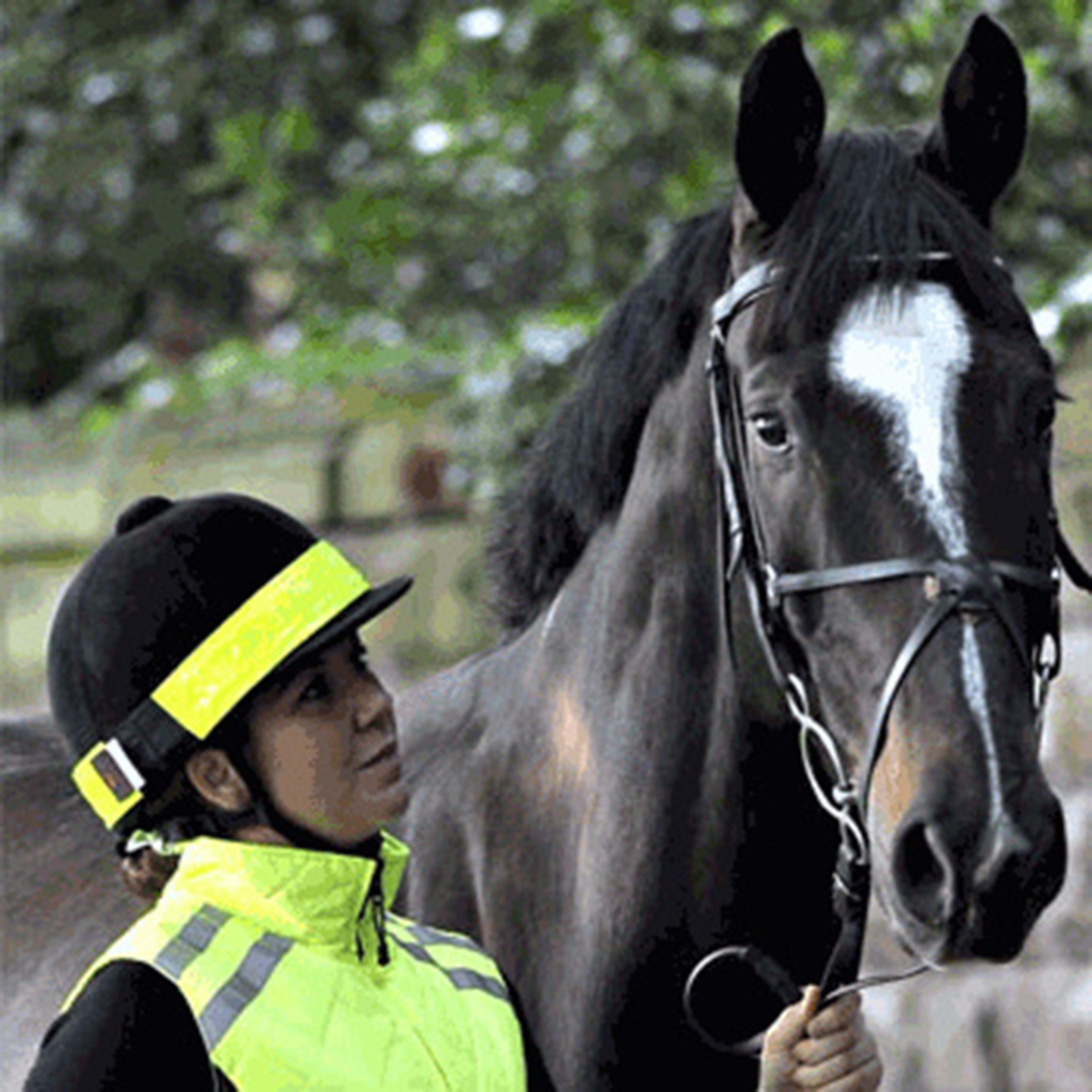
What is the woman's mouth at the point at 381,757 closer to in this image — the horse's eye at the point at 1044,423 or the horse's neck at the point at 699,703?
the horse's neck at the point at 699,703

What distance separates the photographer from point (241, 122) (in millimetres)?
7855

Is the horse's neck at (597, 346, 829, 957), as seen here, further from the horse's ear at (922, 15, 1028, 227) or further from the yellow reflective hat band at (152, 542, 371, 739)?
the yellow reflective hat band at (152, 542, 371, 739)

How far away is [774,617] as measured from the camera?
2432 millimetres

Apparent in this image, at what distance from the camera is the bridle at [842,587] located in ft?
7.31

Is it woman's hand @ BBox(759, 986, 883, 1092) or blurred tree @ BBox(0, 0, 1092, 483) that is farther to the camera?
blurred tree @ BBox(0, 0, 1092, 483)

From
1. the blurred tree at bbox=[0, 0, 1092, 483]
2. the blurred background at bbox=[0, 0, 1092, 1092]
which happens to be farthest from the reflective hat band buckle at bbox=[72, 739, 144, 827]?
the blurred tree at bbox=[0, 0, 1092, 483]

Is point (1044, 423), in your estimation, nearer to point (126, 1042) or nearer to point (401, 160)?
point (126, 1042)

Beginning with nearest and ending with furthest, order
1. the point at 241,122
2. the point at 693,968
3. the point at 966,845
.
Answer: the point at 966,845 < the point at 693,968 < the point at 241,122

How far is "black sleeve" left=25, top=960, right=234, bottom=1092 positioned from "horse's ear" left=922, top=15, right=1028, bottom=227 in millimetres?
1309

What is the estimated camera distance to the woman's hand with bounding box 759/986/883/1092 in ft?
7.43

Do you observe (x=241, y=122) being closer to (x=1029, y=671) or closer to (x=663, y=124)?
(x=663, y=124)

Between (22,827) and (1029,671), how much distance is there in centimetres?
180

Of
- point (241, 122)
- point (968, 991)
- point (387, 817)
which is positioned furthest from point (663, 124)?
point (387, 817)

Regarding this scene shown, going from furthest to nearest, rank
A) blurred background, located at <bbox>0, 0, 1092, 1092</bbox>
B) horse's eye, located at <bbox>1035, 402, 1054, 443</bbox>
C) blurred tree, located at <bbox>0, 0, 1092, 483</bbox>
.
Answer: blurred tree, located at <bbox>0, 0, 1092, 483</bbox>
blurred background, located at <bbox>0, 0, 1092, 1092</bbox>
horse's eye, located at <bbox>1035, 402, 1054, 443</bbox>
